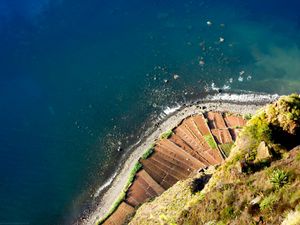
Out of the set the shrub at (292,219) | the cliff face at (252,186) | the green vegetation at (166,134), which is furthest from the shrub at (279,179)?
the green vegetation at (166,134)

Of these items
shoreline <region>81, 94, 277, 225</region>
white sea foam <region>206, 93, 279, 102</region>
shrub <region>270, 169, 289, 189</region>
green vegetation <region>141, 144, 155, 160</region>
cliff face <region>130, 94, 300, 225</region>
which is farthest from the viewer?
white sea foam <region>206, 93, 279, 102</region>

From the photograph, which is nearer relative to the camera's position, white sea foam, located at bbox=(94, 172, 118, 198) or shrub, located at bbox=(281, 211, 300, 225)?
shrub, located at bbox=(281, 211, 300, 225)

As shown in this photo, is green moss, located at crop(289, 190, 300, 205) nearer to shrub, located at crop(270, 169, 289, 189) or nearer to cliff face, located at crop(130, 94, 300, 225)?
cliff face, located at crop(130, 94, 300, 225)

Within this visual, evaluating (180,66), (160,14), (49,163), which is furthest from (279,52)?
(49,163)

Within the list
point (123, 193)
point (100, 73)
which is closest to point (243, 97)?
point (100, 73)

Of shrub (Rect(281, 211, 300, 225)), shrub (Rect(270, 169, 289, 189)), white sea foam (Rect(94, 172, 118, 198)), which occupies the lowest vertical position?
white sea foam (Rect(94, 172, 118, 198))

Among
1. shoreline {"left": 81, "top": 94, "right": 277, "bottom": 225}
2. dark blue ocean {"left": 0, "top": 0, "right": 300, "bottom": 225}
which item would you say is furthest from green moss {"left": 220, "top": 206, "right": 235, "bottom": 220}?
dark blue ocean {"left": 0, "top": 0, "right": 300, "bottom": 225}

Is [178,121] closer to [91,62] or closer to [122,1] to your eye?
[91,62]
